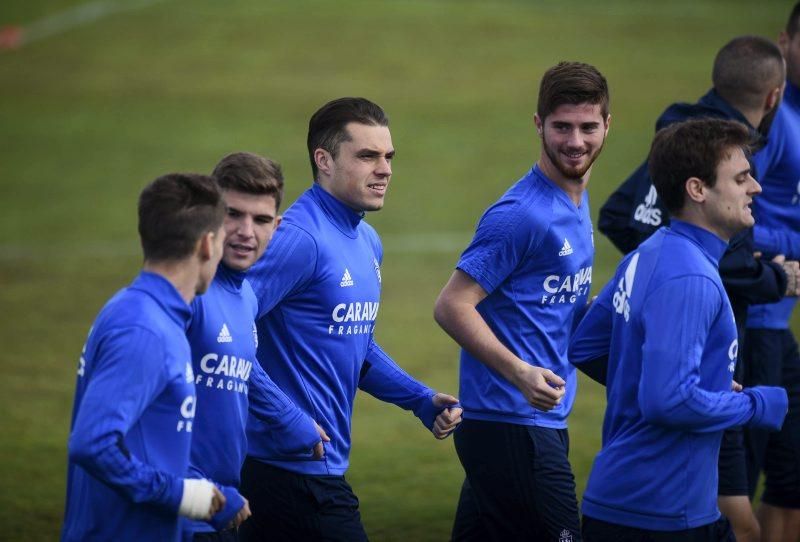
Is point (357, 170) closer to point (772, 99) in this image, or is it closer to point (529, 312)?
point (529, 312)

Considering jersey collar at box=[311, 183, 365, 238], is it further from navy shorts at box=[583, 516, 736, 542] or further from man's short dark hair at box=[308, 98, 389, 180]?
navy shorts at box=[583, 516, 736, 542]

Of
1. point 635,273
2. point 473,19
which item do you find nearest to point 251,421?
point 635,273

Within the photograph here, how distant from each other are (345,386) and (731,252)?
7.12 feet

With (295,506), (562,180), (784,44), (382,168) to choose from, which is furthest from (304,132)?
(295,506)

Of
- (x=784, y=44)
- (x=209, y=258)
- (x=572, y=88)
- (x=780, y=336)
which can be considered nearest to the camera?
(x=209, y=258)

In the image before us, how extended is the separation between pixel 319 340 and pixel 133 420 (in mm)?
1705

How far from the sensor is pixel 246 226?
5.52 meters

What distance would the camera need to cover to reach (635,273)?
555cm

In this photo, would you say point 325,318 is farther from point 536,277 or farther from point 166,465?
point 166,465

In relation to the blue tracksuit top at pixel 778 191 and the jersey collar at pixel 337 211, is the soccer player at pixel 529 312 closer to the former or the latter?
the jersey collar at pixel 337 211

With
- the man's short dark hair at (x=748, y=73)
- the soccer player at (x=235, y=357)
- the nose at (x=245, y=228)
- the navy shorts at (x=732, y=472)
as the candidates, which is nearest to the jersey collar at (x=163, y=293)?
the soccer player at (x=235, y=357)

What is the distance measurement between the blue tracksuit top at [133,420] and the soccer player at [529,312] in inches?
71.2

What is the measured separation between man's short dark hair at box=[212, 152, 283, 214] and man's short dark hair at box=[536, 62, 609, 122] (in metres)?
1.54

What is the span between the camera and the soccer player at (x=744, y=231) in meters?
7.08
